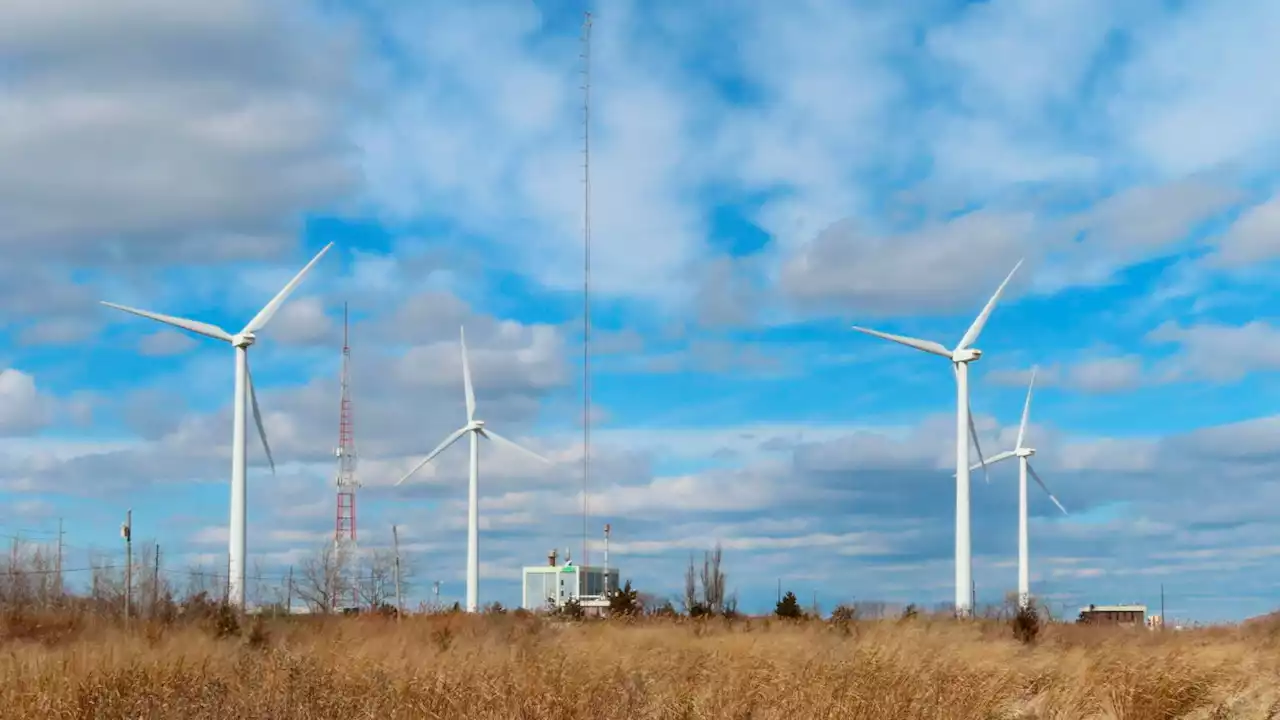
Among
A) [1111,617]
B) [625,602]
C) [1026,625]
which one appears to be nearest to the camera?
[1026,625]

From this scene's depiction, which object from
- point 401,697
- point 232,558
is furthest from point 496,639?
point 232,558

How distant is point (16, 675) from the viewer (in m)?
20.8

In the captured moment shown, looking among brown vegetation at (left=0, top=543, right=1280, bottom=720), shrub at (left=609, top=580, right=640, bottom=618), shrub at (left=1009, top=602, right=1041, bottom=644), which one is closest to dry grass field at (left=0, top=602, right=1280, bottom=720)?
brown vegetation at (left=0, top=543, right=1280, bottom=720)

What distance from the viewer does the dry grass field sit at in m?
18.1

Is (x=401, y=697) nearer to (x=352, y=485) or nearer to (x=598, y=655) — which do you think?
(x=598, y=655)

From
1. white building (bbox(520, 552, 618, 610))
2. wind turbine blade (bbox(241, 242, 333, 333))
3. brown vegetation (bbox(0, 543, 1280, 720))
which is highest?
wind turbine blade (bbox(241, 242, 333, 333))

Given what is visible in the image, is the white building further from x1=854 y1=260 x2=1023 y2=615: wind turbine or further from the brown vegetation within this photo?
the brown vegetation

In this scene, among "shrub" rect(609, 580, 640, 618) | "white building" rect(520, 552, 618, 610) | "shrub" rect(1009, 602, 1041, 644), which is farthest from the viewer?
"white building" rect(520, 552, 618, 610)

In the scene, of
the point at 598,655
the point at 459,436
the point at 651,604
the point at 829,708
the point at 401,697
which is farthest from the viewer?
the point at 459,436

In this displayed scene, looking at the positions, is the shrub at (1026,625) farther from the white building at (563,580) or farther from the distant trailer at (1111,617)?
the white building at (563,580)

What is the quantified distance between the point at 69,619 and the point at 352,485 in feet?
198

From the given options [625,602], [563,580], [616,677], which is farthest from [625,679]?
[563,580]

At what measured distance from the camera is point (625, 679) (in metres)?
20.5

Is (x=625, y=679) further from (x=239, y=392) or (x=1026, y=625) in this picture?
(x=239, y=392)
